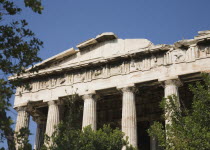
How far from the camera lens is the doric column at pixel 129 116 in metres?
26.8

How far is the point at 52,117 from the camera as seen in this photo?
30.2 meters

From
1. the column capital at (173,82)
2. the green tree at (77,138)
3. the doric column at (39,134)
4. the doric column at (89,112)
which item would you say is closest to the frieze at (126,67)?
the column capital at (173,82)

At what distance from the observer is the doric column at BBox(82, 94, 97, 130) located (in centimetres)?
2852

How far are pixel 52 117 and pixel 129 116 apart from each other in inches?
238

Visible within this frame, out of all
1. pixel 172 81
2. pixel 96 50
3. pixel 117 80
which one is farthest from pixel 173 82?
pixel 96 50

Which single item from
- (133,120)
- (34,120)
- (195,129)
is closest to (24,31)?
(195,129)

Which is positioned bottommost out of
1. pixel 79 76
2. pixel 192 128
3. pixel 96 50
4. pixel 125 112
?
pixel 192 128

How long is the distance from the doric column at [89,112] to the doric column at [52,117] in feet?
7.83

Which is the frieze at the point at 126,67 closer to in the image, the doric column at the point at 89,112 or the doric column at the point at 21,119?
the doric column at the point at 89,112

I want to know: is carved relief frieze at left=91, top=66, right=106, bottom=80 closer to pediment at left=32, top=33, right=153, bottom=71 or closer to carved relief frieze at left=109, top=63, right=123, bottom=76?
carved relief frieze at left=109, top=63, right=123, bottom=76

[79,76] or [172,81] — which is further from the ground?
[79,76]

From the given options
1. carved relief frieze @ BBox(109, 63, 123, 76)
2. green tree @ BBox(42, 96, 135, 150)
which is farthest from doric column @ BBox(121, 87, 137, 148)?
green tree @ BBox(42, 96, 135, 150)

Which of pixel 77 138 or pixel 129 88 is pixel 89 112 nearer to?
pixel 129 88

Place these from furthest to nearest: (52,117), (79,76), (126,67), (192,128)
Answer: (79,76), (52,117), (126,67), (192,128)
